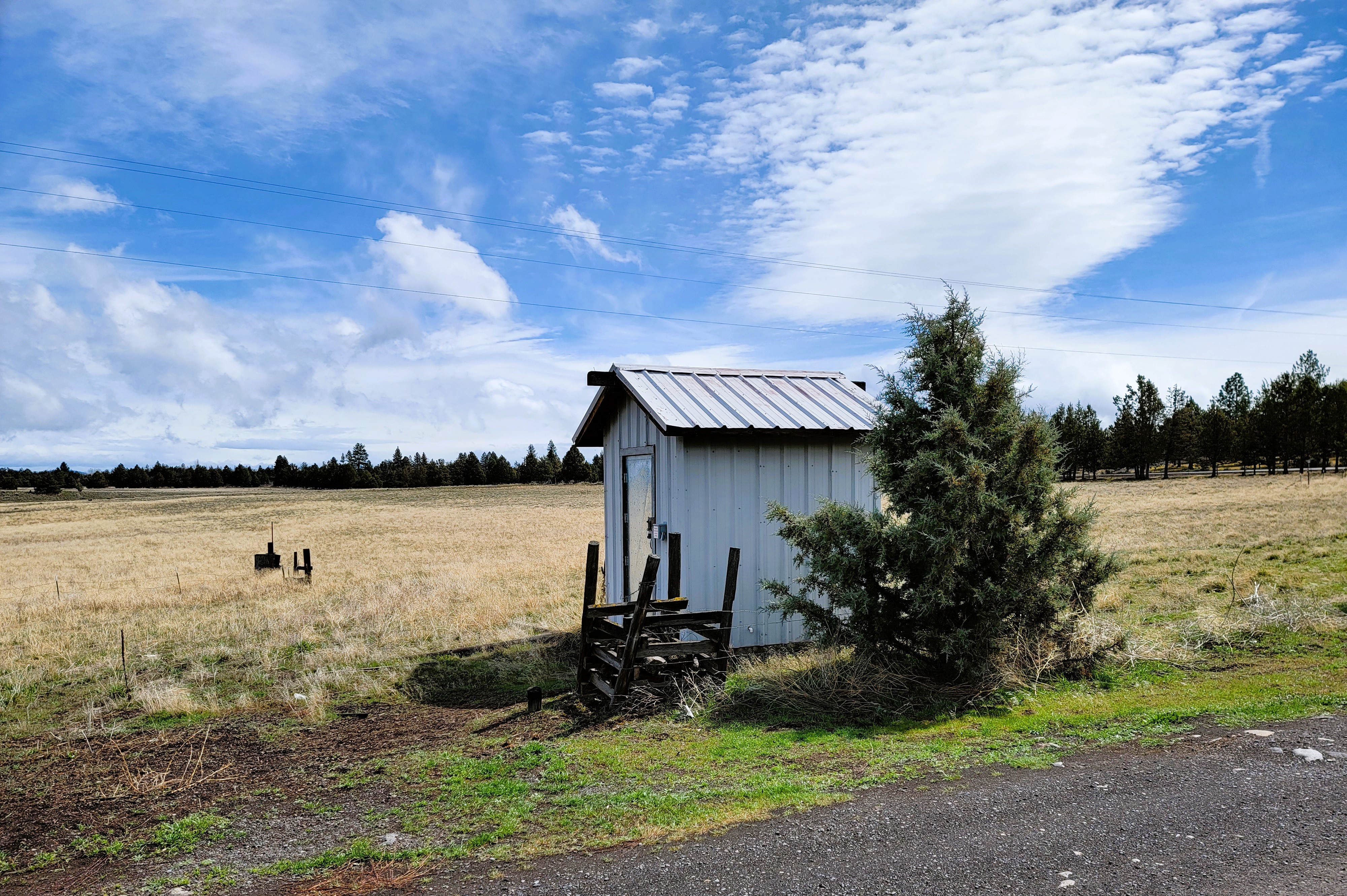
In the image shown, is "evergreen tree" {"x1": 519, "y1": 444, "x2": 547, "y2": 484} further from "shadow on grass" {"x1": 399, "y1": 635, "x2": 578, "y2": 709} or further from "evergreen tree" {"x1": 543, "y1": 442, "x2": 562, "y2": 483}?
"shadow on grass" {"x1": 399, "y1": 635, "x2": 578, "y2": 709}

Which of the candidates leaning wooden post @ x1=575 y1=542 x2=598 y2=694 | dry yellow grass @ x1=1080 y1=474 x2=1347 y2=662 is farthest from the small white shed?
dry yellow grass @ x1=1080 y1=474 x2=1347 y2=662

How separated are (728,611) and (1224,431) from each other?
75167 millimetres

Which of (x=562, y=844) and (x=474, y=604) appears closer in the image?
(x=562, y=844)

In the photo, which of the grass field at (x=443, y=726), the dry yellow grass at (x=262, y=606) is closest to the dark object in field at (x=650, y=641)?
the grass field at (x=443, y=726)

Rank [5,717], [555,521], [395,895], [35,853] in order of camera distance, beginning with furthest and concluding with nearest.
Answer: [555,521], [5,717], [35,853], [395,895]

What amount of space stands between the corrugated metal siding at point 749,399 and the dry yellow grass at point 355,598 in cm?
397

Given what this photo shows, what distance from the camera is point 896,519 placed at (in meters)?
9.33

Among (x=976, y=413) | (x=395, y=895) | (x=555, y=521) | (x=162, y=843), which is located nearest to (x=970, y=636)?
(x=976, y=413)

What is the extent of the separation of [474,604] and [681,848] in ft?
38.3

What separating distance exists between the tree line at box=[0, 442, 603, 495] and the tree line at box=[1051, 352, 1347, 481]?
53.8m

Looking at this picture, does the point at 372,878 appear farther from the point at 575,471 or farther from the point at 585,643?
the point at 575,471

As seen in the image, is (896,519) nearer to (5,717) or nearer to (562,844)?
(562,844)

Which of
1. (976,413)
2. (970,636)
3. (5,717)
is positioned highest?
(976,413)

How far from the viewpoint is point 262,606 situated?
1636 cm
